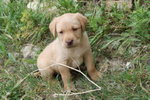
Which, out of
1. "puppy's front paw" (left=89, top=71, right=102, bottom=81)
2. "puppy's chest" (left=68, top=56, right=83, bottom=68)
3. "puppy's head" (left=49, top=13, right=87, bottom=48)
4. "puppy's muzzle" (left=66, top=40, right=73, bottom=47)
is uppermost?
"puppy's head" (left=49, top=13, right=87, bottom=48)

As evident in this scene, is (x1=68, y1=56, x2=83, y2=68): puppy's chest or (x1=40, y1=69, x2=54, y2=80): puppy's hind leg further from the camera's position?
(x1=40, y1=69, x2=54, y2=80): puppy's hind leg

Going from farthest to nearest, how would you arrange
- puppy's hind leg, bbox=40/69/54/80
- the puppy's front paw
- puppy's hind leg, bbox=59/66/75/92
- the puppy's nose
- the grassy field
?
puppy's hind leg, bbox=40/69/54/80, the puppy's front paw, puppy's hind leg, bbox=59/66/75/92, the grassy field, the puppy's nose

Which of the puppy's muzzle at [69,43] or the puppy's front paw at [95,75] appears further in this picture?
the puppy's front paw at [95,75]

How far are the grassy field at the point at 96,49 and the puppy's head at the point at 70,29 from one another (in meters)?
0.71

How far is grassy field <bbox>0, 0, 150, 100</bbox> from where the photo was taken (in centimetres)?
459

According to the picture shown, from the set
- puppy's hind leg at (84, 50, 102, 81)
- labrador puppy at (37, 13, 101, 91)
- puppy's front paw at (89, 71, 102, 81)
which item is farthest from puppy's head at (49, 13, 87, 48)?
puppy's front paw at (89, 71, 102, 81)

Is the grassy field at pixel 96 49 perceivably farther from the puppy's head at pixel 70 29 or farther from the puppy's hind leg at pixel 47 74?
the puppy's head at pixel 70 29

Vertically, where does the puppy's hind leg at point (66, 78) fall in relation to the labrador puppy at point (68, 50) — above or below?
below

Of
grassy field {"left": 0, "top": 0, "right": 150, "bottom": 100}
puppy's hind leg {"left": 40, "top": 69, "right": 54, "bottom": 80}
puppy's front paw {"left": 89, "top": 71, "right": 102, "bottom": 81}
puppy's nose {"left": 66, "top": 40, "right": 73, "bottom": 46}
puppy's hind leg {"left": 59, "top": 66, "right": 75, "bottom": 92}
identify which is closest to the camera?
puppy's nose {"left": 66, "top": 40, "right": 73, "bottom": 46}

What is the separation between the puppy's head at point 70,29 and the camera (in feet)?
14.7

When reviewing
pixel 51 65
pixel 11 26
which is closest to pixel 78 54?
pixel 51 65

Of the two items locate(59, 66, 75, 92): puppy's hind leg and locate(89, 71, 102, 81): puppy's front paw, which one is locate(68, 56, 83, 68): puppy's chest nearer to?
locate(59, 66, 75, 92): puppy's hind leg

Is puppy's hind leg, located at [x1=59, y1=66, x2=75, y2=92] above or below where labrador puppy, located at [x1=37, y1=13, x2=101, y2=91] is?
below

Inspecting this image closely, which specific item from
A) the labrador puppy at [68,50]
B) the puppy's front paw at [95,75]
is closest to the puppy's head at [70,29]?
the labrador puppy at [68,50]
